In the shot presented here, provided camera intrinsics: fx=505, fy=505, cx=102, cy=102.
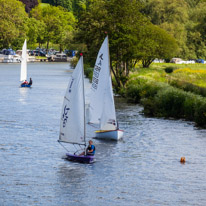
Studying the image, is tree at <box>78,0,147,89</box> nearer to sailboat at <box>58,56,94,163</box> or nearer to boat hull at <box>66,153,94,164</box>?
sailboat at <box>58,56,94,163</box>

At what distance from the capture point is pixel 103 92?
48781mm

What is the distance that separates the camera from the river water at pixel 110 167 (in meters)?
32.5

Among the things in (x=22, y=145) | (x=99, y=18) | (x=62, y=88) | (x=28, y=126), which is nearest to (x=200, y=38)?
(x=62, y=88)

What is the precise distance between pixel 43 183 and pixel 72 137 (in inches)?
264

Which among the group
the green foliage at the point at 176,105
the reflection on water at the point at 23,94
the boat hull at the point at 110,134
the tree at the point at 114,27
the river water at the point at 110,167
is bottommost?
the river water at the point at 110,167

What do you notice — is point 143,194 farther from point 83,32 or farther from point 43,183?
point 83,32

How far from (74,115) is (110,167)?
509 cm

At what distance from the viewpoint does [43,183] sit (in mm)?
35062

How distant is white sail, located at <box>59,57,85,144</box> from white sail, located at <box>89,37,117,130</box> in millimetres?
8275

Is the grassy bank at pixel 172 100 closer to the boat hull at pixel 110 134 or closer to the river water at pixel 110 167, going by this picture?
the river water at pixel 110 167

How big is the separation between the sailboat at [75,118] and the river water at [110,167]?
64.4 inches

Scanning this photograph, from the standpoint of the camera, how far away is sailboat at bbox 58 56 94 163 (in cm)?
3981

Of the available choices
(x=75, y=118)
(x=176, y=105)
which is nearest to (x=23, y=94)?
(x=176, y=105)

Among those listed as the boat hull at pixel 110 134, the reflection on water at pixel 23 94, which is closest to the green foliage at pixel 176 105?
the boat hull at pixel 110 134
